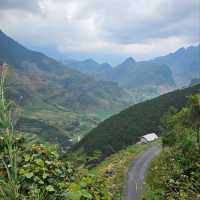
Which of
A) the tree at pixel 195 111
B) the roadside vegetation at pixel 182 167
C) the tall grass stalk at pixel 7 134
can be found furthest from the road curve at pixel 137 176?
the tall grass stalk at pixel 7 134

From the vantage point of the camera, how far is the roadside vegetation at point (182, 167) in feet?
54.2

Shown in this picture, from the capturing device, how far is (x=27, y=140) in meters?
6.46

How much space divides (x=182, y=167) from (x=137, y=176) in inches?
755

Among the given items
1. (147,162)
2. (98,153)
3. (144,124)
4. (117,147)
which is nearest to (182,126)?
(147,162)

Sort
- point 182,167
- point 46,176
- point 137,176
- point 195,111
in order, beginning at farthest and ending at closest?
point 137,176 → point 195,111 → point 182,167 → point 46,176

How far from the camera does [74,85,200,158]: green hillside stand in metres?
121

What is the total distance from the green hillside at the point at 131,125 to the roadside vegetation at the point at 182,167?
2898 inches

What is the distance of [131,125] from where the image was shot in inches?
5172

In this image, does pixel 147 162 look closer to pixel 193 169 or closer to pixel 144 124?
pixel 193 169

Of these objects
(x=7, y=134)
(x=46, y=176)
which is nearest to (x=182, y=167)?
(x=46, y=176)

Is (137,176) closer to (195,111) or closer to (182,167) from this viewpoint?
(195,111)

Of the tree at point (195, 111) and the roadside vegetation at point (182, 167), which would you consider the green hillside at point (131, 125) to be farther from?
the tree at point (195, 111)

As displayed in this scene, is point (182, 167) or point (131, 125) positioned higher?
point (182, 167)

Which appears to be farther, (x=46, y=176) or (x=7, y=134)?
(x=46, y=176)
